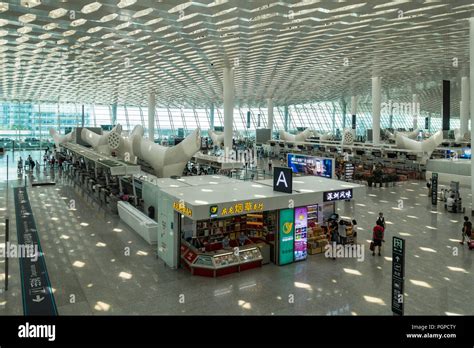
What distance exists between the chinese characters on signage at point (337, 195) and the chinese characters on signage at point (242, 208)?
244 cm

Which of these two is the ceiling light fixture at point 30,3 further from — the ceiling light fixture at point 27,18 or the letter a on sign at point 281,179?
the letter a on sign at point 281,179

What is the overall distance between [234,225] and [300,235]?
203cm

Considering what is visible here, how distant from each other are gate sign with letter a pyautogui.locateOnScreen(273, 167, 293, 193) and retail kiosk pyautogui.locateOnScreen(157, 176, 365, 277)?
0.19 m

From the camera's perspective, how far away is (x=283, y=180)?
36.8 ft

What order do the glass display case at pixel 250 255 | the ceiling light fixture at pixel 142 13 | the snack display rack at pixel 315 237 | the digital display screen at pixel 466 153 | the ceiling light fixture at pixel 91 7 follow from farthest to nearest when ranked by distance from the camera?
the digital display screen at pixel 466 153
the ceiling light fixture at pixel 142 13
the ceiling light fixture at pixel 91 7
the snack display rack at pixel 315 237
the glass display case at pixel 250 255

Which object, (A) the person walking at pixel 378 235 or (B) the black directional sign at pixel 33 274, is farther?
(A) the person walking at pixel 378 235

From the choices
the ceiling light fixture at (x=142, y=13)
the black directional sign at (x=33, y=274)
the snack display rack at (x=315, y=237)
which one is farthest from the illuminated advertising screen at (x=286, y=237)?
the ceiling light fixture at (x=142, y=13)

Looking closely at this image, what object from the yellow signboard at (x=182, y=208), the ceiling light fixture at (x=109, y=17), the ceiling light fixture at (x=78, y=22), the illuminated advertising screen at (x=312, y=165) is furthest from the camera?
the illuminated advertising screen at (x=312, y=165)

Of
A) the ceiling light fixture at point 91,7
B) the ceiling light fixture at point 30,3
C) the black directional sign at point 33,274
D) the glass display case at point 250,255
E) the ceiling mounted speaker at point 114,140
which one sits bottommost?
the black directional sign at point 33,274

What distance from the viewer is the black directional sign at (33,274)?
7.87 m

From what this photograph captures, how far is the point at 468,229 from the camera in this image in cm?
1253
